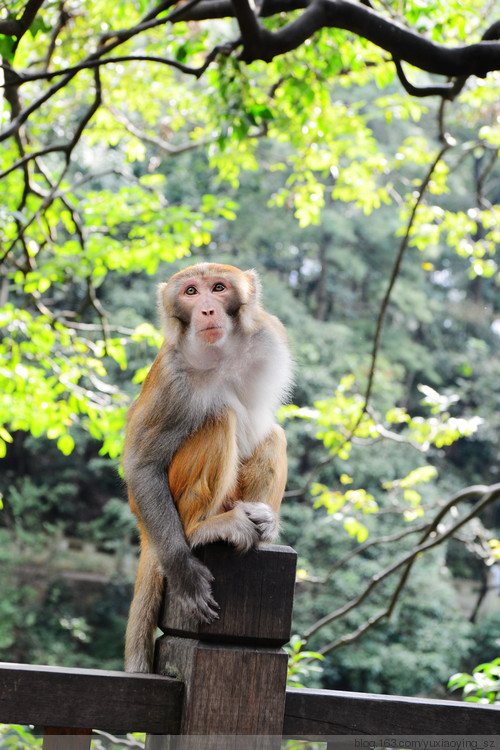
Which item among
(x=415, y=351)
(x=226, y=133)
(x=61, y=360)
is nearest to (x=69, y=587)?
(x=415, y=351)

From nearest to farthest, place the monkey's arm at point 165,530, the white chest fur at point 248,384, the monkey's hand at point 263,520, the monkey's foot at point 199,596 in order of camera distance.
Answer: the monkey's foot at point 199,596 → the monkey's arm at point 165,530 → the monkey's hand at point 263,520 → the white chest fur at point 248,384

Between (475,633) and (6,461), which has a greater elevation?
(6,461)

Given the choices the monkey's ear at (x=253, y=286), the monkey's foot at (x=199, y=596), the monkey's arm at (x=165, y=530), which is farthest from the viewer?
the monkey's ear at (x=253, y=286)

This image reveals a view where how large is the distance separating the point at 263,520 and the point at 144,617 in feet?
1.21

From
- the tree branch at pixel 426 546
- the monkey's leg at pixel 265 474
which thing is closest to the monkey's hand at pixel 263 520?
the monkey's leg at pixel 265 474

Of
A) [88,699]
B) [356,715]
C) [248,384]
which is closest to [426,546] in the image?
[248,384]

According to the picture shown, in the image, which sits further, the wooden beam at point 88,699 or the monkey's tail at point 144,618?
the monkey's tail at point 144,618

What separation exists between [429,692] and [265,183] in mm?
10710

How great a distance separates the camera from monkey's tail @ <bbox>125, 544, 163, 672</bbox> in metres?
1.77

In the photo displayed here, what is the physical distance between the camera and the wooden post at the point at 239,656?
48.1 inches

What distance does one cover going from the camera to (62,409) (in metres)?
4.29

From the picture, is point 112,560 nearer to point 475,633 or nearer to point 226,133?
point 475,633

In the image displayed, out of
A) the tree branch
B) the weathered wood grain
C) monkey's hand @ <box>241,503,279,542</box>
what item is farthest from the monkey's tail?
the tree branch

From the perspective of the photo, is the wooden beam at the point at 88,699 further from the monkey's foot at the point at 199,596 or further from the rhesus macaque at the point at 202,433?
the rhesus macaque at the point at 202,433
